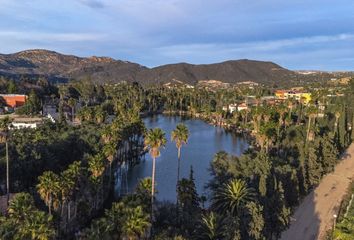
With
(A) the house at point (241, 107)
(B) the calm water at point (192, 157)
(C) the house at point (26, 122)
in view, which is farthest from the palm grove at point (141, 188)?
(A) the house at point (241, 107)

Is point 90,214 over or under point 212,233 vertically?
under

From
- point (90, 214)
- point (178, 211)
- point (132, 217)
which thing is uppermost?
point (132, 217)

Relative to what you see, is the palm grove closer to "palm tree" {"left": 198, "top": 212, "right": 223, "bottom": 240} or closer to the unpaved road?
"palm tree" {"left": 198, "top": 212, "right": 223, "bottom": 240}

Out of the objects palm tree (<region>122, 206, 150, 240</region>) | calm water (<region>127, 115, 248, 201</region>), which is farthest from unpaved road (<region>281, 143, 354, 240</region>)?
palm tree (<region>122, 206, 150, 240</region>)

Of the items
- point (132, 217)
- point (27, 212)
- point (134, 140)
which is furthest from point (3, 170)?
point (134, 140)

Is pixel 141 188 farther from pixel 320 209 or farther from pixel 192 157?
pixel 192 157

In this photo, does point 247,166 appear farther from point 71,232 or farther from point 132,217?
point 132,217

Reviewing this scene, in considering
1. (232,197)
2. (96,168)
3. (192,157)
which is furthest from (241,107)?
(232,197)
